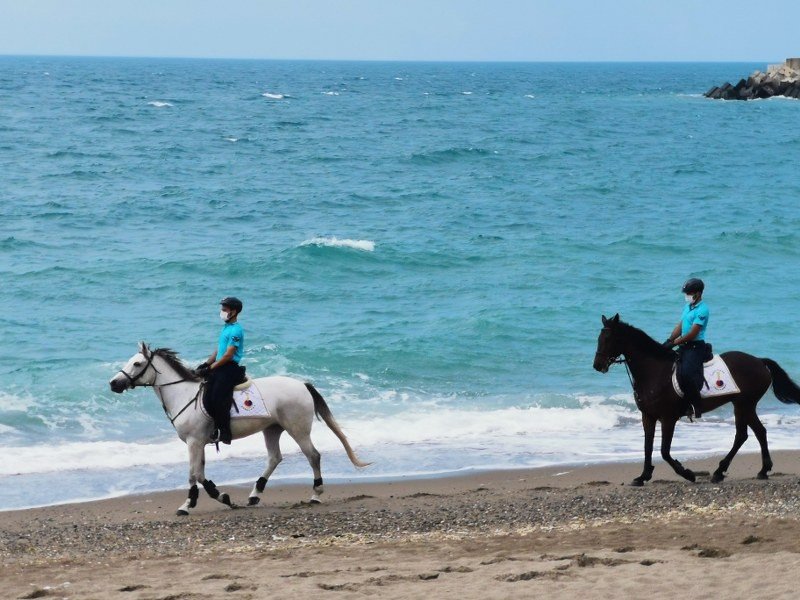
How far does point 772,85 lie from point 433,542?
11255cm

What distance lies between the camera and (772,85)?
377 ft

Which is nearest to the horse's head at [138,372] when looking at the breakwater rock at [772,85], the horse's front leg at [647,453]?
the horse's front leg at [647,453]

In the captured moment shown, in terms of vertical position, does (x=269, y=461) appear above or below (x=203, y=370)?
below

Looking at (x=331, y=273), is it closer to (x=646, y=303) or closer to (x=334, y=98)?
(x=646, y=303)

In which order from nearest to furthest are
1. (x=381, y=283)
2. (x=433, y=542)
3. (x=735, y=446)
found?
1. (x=433, y=542)
2. (x=735, y=446)
3. (x=381, y=283)

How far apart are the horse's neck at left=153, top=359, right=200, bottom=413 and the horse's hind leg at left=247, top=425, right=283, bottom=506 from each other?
39.7 inches

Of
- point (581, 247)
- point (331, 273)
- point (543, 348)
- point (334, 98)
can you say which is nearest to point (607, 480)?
point (543, 348)

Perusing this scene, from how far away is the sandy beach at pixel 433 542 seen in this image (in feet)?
29.4

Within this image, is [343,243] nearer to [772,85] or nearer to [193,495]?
[193,495]

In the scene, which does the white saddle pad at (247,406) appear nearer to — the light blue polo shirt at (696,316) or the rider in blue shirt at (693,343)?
the rider in blue shirt at (693,343)

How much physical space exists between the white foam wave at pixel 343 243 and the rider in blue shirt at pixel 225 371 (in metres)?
20.3

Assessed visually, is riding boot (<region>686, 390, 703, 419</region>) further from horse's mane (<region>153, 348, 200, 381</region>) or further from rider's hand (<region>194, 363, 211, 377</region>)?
horse's mane (<region>153, 348, 200, 381</region>)

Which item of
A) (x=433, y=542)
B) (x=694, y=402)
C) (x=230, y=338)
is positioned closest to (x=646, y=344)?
(x=694, y=402)

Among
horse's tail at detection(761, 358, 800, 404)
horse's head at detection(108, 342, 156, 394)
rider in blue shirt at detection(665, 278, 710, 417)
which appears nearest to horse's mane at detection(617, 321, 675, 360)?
rider in blue shirt at detection(665, 278, 710, 417)
